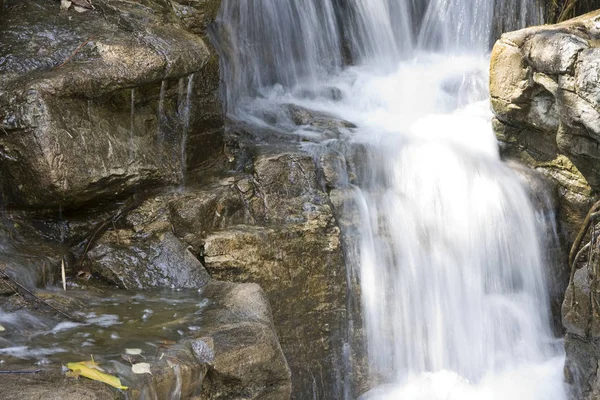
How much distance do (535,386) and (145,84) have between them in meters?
3.70

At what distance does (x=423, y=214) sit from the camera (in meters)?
6.67

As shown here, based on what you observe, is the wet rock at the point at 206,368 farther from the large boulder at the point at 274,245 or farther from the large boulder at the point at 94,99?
the large boulder at the point at 94,99

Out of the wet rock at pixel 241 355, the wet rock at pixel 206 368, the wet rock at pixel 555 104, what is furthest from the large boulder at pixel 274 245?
the wet rock at pixel 555 104

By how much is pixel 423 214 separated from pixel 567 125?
1.36 m

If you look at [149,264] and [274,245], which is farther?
[274,245]

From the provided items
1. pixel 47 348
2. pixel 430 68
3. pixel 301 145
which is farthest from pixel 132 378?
pixel 430 68

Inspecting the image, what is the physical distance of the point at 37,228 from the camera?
218 inches

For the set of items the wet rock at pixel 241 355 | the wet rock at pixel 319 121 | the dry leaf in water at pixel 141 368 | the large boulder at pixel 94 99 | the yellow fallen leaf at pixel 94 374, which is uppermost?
the large boulder at pixel 94 99

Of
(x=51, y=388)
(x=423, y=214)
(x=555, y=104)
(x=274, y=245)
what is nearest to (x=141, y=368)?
(x=51, y=388)

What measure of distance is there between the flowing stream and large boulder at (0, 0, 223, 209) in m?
1.36

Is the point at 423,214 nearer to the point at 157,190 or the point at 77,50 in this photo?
the point at 157,190

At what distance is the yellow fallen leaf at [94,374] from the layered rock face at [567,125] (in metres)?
3.23

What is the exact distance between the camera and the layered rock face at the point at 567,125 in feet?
18.3

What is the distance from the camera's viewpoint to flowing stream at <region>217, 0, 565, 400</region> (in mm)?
6297
